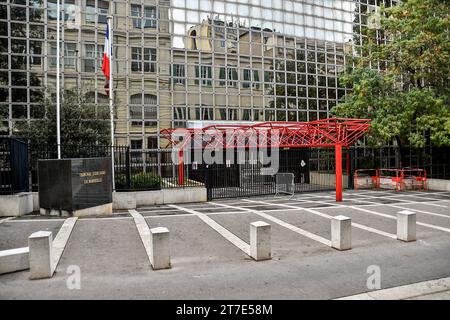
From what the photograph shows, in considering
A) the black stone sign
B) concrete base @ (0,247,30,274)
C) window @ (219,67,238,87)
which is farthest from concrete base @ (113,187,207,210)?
window @ (219,67,238,87)

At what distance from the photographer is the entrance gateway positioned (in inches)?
700

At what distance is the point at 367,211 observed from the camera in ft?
46.9

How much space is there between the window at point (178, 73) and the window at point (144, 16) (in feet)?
10.1

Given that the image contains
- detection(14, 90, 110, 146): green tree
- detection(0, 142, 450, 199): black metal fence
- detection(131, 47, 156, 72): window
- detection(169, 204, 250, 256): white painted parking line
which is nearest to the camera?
detection(169, 204, 250, 256): white painted parking line

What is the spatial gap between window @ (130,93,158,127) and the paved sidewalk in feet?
64.8

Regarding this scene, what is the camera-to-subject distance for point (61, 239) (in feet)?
31.2

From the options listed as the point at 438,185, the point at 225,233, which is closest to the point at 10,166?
the point at 225,233

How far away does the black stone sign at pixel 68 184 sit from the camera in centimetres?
1246

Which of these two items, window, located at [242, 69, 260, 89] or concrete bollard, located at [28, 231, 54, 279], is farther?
window, located at [242, 69, 260, 89]

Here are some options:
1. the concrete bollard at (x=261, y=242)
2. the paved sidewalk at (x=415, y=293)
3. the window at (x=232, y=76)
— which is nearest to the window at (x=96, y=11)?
the window at (x=232, y=76)

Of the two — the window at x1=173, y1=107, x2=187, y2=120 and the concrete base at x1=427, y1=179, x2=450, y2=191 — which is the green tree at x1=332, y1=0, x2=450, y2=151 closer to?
the concrete base at x1=427, y1=179, x2=450, y2=191

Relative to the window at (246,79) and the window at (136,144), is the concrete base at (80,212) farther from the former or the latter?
the window at (246,79)

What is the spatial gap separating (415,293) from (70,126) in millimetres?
14641

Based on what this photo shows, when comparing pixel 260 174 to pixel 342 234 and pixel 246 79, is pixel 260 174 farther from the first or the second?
pixel 342 234
